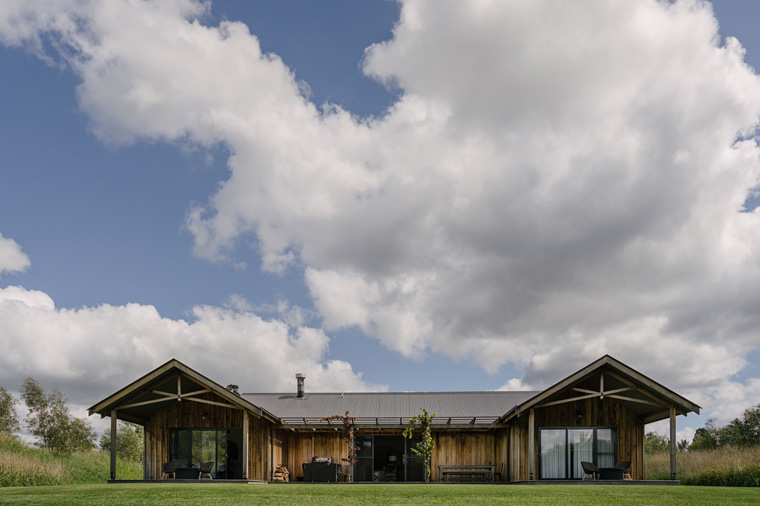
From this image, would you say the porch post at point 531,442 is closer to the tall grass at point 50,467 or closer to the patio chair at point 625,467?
the patio chair at point 625,467

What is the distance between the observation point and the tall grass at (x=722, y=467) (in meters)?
19.5

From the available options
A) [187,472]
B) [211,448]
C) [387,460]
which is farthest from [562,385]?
[211,448]

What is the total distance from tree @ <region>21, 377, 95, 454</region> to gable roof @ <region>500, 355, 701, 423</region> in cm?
2097

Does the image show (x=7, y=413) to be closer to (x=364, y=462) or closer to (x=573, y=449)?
(x=364, y=462)

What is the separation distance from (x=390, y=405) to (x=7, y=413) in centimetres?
1855

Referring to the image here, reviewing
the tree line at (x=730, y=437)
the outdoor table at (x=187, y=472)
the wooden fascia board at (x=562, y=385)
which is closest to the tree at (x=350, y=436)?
the outdoor table at (x=187, y=472)

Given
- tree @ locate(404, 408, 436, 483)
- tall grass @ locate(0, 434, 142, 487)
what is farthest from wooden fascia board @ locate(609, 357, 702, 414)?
tall grass @ locate(0, 434, 142, 487)

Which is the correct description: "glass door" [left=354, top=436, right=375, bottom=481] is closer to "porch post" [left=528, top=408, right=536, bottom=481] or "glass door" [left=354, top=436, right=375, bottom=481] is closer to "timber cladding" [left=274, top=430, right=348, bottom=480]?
"timber cladding" [left=274, top=430, right=348, bottom=480]

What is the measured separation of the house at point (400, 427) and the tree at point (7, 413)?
12615mm

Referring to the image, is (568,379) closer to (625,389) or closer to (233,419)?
(625,389)

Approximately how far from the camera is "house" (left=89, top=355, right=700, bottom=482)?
2033 centimetres

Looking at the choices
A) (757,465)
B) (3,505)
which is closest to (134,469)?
(3,505)

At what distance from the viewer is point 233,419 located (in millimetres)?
22734

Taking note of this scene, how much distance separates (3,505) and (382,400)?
1747cm
